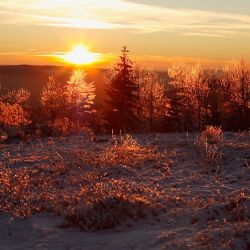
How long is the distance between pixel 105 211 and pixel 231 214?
2.56 metres

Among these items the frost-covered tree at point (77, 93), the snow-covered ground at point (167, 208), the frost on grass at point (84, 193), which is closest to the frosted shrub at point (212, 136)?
the snow-covered ground at point (167, 208)

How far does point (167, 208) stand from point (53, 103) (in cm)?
5093

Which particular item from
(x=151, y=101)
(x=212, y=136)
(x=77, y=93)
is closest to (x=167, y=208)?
(x=212, y=136)

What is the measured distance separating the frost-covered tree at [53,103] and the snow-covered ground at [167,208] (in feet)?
137

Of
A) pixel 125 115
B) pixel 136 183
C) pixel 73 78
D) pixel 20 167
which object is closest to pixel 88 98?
pixel 73 78

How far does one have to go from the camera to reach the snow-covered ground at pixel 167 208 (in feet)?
29.5

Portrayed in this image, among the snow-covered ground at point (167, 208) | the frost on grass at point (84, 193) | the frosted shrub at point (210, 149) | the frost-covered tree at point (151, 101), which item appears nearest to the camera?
the snow-covered ground at point (167, 208)

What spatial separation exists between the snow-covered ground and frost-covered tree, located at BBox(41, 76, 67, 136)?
1638 inches

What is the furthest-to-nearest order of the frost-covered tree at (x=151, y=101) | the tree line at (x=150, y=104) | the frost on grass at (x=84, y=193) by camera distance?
the frost-covered tree at (x=151, y=101), the tree line at (x=150, y=104), the frost on grass at (x=84, y=193)

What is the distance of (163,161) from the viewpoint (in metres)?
17.2

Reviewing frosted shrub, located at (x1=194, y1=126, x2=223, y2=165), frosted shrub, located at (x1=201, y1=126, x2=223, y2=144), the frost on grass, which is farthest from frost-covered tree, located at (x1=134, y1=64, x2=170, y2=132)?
the frost on grass

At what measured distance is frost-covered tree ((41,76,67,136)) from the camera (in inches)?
2377

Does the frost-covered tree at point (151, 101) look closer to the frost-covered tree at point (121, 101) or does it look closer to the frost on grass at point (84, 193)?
the frost-covered tree at point (121, 101)

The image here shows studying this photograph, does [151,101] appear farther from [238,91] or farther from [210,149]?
[210,149]
